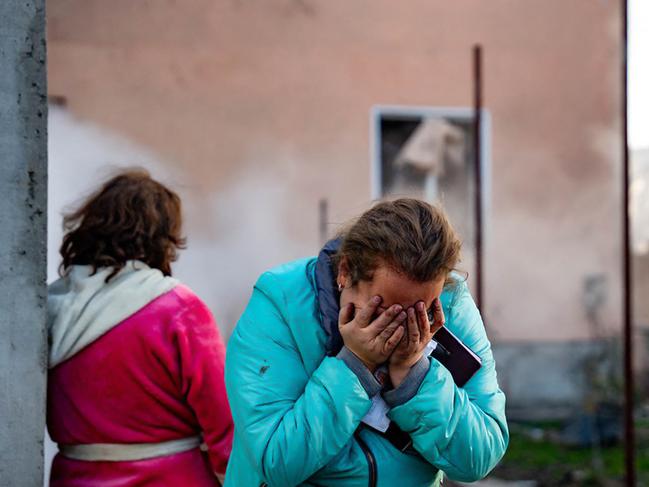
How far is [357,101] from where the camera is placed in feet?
26.7

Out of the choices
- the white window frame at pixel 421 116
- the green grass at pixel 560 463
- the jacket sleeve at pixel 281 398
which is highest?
the white window frame at pixel 421 116

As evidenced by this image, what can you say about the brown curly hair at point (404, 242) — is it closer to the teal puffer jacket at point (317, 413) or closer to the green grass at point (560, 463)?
the teal puffer jacket at point (317, 413)

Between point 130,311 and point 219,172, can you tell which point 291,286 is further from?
point 219,172

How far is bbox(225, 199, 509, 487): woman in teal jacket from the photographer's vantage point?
1.79 metres

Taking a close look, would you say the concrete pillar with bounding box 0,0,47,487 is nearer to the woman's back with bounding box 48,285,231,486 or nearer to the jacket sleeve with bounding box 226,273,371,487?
the woman's back with bounding box 48,285,231,486

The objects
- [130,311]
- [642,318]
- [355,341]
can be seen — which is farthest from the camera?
[642,318]

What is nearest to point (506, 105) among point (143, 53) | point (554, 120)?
point (554, 120)

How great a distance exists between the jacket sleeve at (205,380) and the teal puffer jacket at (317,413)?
63 cm

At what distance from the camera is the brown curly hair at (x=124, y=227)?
271 cm

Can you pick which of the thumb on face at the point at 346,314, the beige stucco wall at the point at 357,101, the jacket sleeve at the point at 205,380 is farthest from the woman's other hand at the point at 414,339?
the beige stucco wall at the point at 357,101

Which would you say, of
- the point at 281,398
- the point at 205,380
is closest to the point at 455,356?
the point at 281,398

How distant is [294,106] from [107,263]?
5.42 metres

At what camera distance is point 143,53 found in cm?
753

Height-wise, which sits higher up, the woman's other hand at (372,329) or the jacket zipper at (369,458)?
the woman's other hand at (372,329)
